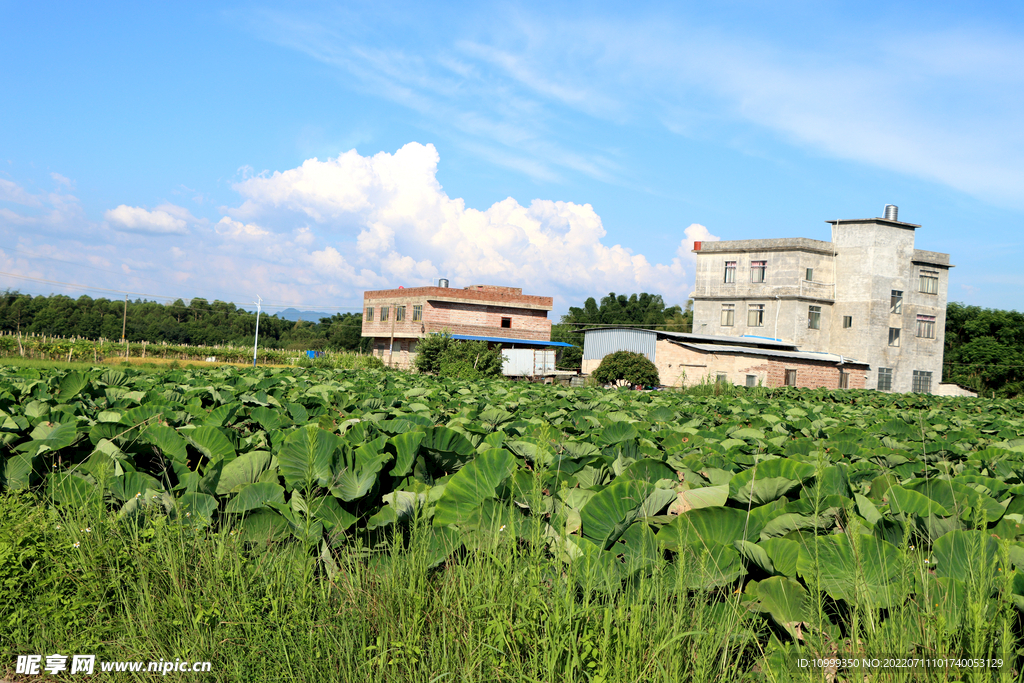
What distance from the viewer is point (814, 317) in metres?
47.8

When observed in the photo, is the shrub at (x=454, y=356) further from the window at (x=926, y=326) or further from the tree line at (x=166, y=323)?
the tree line at (x=166, y=323)

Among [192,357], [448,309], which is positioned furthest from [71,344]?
[448,309]

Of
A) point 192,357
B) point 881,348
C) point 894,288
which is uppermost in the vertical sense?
point 894,288

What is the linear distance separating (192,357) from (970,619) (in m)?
60.2

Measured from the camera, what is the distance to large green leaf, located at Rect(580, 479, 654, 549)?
2787 mm

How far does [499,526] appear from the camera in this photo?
10.2 ft

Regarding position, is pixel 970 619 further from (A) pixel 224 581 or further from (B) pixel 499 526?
(A) pixel 224 581

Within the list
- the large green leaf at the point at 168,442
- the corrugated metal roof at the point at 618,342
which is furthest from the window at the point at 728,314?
the large green leaf at the point at 168,442

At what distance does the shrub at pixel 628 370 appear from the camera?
3831 centimetres

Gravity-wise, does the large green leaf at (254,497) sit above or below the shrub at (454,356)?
below

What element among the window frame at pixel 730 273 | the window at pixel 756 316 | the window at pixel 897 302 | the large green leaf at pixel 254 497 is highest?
the window frame at pixel 730 273

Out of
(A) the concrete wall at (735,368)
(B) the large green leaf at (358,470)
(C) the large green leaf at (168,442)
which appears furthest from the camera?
(A) the concrete wall at (735,368)

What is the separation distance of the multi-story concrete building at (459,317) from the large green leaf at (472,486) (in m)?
54.6

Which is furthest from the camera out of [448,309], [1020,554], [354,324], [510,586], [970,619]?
[354,324]
